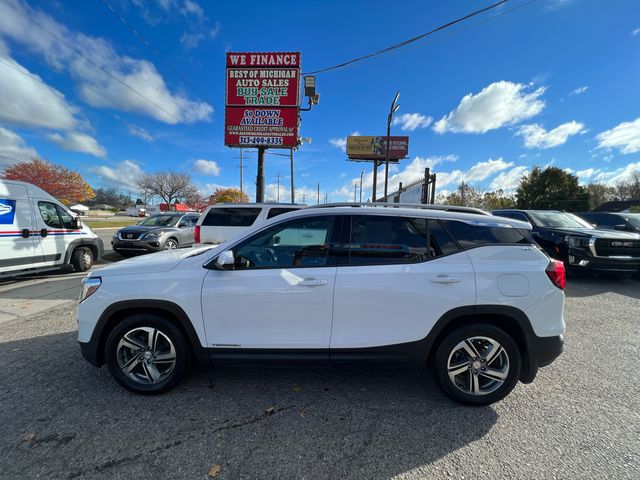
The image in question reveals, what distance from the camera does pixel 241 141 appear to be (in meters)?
12.7

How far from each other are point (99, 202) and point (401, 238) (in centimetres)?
13809

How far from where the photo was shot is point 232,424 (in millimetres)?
2270

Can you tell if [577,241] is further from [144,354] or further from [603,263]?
[144,354]

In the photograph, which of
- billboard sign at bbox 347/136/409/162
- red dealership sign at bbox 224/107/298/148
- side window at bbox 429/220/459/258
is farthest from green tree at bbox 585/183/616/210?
side window at bbox 429/220/459/258

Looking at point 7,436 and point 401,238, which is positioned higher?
point 401,238

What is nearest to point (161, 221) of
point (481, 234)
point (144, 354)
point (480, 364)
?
point (144, 354)

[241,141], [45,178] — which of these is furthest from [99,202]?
[241,141]

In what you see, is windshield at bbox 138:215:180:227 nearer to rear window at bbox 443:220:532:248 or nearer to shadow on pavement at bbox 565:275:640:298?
rear window at bbox 443:220:532:248

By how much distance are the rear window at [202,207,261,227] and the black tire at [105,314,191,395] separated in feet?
14.4

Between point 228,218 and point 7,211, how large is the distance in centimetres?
439

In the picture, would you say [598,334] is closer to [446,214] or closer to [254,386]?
[446,214]

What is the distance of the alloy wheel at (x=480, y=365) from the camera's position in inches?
99.3

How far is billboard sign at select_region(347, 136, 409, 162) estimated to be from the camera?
49.8 metres

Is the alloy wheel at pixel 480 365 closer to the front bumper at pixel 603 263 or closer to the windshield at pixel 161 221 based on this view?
the front bumper at pixel 603 263
